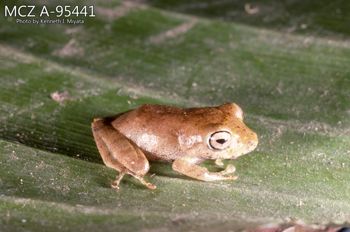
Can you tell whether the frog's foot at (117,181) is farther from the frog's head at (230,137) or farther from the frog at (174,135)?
the frog's head at (230,137)

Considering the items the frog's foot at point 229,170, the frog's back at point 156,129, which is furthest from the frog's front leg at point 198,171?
the frog's back at point 156,129

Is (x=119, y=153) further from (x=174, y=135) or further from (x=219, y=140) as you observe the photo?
(x=219, y=140)

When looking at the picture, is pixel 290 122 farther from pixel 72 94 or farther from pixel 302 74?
pixel 72 94

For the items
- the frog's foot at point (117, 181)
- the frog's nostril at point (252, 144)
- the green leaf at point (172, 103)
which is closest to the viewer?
the green leaf at point (172, 103)

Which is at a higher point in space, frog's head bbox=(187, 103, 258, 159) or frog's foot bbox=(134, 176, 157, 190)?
frog's head bbox=(187, 103, 258, 159)

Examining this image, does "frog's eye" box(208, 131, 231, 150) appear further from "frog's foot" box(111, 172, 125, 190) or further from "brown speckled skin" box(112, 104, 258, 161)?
"frog's foot" box(111, 172, 125, 190)

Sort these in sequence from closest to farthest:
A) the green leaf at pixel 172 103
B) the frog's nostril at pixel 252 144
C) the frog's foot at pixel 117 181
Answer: the green leaf at pixel 172 103 < the frog's foot at pixel 117 181 < the frog's nostril at pixel 252 144

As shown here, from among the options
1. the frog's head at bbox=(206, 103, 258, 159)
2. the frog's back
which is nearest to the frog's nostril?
the frog's head at bbox=(206, 103, 258, 159)
